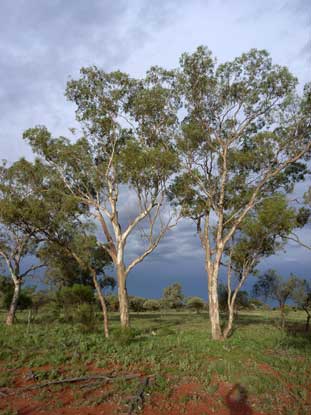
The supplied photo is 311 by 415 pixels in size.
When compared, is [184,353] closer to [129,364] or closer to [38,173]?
[129,364]

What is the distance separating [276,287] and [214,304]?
36.9 ft

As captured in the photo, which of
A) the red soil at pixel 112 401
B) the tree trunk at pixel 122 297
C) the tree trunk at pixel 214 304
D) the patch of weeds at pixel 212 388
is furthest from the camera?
the tree trunk at pixel 122 297

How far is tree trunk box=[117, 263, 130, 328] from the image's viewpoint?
1931 centimetres

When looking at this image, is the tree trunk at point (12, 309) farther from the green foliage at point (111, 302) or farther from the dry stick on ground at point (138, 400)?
the green foliage at point (111, 302)

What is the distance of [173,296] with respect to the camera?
68.4 metres

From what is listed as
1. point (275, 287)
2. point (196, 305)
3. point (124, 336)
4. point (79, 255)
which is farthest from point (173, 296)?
point (124, 336)

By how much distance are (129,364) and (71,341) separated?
3.54 metres

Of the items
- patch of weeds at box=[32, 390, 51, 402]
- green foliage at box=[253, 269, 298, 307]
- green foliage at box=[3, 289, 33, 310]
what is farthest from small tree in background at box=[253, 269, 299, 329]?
green foliage at box=[3, 289, 33, 310]

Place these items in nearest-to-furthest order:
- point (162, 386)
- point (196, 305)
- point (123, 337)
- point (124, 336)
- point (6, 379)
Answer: point (6, 379), point (162, 386), point (123, 337), point (124, 336), point (196, 305)

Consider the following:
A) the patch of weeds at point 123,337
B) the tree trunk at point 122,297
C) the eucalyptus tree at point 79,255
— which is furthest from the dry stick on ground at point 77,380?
the tree trunk at point 122,297

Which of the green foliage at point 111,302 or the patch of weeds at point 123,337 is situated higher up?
the green foliage at point 111,302

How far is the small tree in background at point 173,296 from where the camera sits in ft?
206

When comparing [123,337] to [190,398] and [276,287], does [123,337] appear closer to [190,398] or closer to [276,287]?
[190,398]

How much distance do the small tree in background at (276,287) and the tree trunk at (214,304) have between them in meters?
9.80
